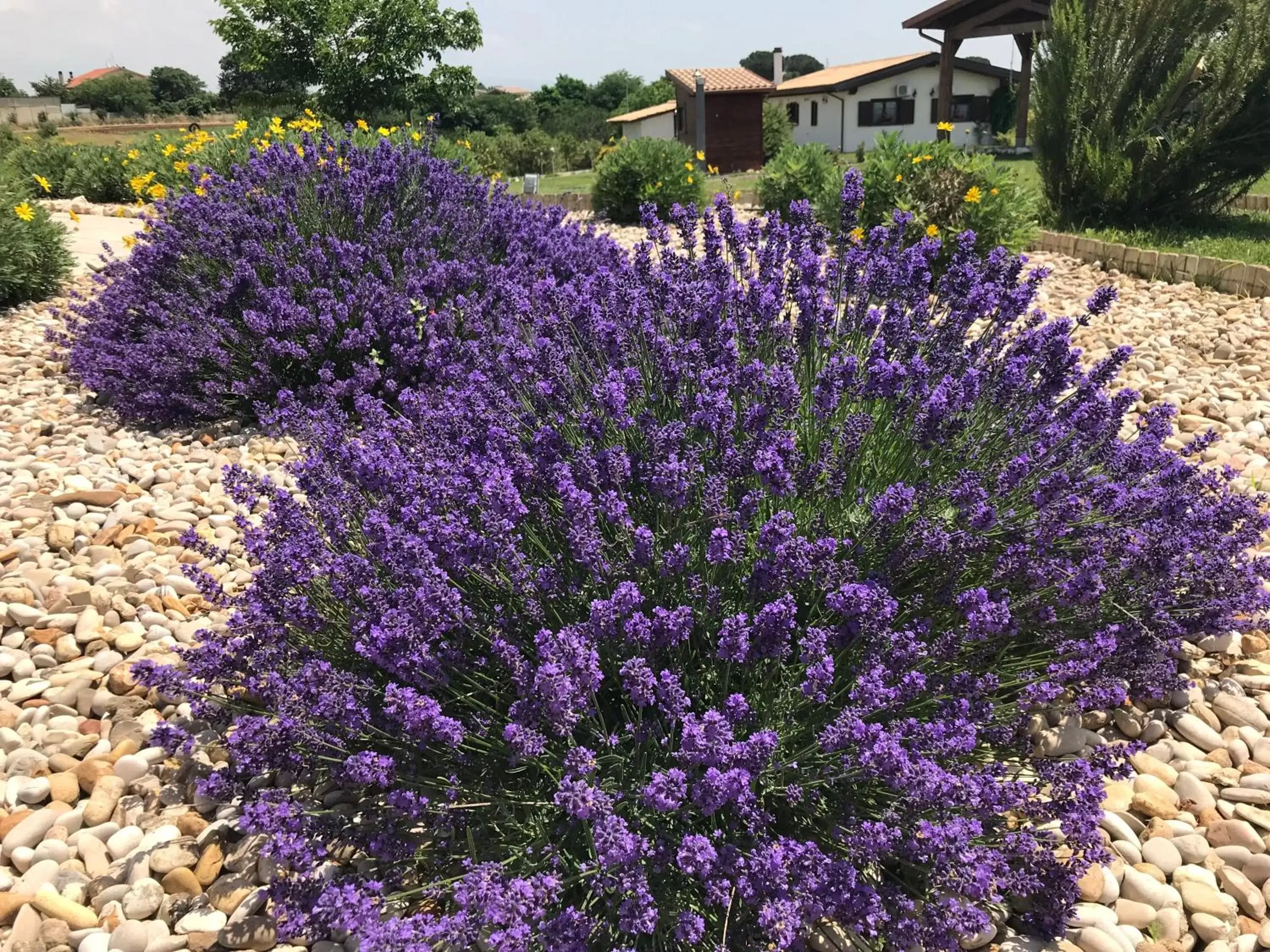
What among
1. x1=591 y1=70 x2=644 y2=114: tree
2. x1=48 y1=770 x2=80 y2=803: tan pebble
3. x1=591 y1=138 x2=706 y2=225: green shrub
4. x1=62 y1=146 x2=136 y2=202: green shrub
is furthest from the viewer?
x1=591 y1=70 x2=644 y2=114: tree

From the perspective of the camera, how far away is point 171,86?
259 ft

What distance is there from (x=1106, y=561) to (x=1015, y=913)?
36.1 inches

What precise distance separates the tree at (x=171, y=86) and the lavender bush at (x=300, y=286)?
8709 cm

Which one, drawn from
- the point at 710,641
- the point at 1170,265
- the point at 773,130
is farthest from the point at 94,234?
the point at 773,130

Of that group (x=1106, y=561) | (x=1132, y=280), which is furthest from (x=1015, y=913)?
(x=1132, y=280)

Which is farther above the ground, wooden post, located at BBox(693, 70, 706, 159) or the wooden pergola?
the wooden pergola

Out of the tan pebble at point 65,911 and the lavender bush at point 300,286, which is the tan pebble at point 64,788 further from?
the lavender bush at point 300,286

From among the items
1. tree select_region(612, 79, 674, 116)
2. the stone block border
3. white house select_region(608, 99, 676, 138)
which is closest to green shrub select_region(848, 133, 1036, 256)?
the stone block border

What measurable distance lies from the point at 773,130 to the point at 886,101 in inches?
272

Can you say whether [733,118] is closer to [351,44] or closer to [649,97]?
[351,44]

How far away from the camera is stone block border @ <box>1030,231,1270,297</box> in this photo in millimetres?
6527

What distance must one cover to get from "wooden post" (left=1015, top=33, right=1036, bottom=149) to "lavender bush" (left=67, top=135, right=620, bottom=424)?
20600 mm

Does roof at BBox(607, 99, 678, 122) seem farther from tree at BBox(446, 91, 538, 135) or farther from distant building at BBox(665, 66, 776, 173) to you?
tree at BBox(446, 91, 538, 135)

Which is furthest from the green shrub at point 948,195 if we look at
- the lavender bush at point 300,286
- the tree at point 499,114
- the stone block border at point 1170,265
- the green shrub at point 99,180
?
the tree at point 499,114
